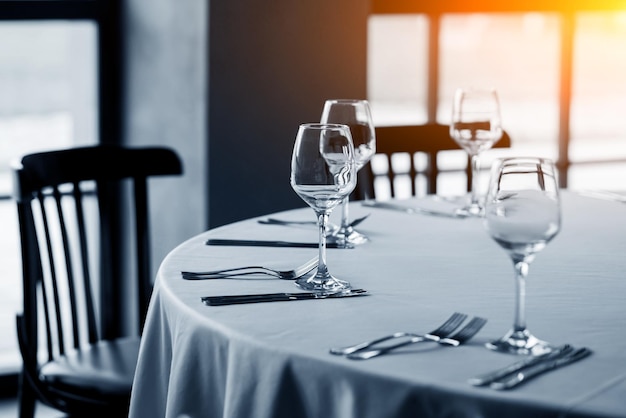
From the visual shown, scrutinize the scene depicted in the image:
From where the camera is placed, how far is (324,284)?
1.51 m

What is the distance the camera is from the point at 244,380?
1268mm

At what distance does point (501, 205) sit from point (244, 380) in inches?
15.1

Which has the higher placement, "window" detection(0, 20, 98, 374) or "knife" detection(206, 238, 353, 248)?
"window" detection(0, 20, 98, 374)

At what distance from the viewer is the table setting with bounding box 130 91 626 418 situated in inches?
44.5

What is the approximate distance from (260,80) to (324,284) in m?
1.72

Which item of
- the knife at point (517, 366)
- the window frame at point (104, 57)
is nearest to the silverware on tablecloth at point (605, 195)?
the knife at point (517, 366)

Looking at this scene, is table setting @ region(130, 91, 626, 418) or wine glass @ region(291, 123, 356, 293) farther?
wine glass @ region(291, 123, 356, 293)

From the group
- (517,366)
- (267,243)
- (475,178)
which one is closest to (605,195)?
(475,178)

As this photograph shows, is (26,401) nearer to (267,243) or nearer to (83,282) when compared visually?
(83,282)

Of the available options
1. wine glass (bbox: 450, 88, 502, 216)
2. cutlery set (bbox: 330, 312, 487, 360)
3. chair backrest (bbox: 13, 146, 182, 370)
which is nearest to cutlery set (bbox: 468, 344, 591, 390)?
cutlery set (bbox: 330, 312, 487, 360)

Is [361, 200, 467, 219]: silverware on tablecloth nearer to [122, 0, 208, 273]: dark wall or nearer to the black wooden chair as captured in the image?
the black wooden chair

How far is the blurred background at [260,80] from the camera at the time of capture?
3.10m

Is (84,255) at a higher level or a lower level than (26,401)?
higher

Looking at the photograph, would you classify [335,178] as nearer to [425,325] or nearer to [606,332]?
[425,325]
